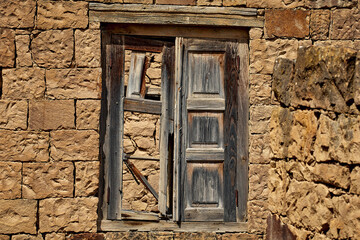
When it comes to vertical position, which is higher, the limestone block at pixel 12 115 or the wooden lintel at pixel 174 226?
the limestone block at pixel 12 115

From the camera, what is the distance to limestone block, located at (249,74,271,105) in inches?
228

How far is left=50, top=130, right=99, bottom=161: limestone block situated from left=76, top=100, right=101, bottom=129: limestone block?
63 millimetres

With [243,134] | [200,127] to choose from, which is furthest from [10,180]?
[243,134]

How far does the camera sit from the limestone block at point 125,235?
5730 millimetres

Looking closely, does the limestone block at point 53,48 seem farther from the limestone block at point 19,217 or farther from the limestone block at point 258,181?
the limestone block at point 258,181

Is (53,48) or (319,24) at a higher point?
(319,24)

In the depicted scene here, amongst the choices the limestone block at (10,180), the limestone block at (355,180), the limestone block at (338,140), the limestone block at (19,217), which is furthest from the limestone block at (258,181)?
the limestone block at (355,180)

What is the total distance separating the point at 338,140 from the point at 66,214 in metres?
3.68

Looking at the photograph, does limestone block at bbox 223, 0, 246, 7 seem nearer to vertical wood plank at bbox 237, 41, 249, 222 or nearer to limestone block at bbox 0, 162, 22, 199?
vertical wood plank at bbox 237, 41, 249, 222

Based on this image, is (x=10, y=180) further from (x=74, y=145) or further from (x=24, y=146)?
(x=74, y=145)

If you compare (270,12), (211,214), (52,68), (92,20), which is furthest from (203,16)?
(211,214)

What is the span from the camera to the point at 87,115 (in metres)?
5.61

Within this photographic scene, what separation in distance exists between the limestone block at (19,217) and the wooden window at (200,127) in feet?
2.29

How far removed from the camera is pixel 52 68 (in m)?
5.63
